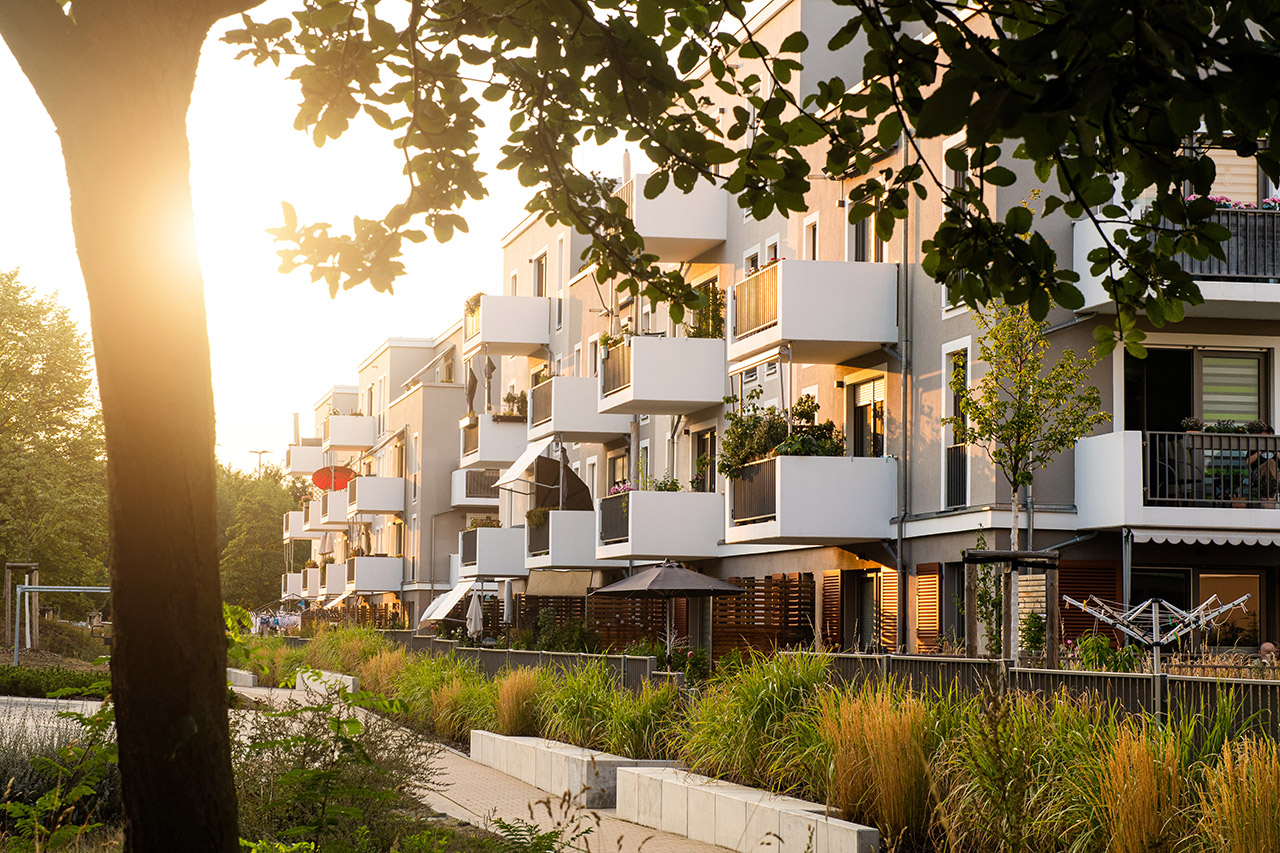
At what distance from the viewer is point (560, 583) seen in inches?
1474

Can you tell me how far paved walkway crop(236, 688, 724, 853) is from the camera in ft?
39.8

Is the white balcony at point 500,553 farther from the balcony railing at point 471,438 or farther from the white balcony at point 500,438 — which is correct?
the balcony railing at point 471,438

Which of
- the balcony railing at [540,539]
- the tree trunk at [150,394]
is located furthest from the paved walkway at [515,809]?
the balcony railing at [540,539]

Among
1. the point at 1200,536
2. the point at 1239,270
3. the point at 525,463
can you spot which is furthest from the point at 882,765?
the point at 525,463

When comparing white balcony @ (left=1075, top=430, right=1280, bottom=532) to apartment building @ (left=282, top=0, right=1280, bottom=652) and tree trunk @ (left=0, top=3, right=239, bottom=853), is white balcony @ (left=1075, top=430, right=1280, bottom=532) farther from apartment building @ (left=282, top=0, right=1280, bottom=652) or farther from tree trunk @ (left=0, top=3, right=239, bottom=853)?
tree trunk @ (left=0, top=3, right=239, bottom=853)

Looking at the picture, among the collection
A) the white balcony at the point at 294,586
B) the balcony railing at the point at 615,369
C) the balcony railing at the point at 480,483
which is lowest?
the white balcony at the point at 294,586

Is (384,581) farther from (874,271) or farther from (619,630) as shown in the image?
(874,271)

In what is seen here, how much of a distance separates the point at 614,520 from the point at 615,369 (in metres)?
3.11

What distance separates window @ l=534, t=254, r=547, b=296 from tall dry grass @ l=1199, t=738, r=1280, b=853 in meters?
36.9

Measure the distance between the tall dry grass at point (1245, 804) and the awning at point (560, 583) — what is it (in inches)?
1105

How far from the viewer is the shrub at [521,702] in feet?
63.9

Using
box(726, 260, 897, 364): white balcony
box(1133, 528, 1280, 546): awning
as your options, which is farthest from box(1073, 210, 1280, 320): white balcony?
box(726, 260, 897, 364): white balcony

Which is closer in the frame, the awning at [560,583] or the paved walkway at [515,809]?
Answer: the paved walkway at [515,809]

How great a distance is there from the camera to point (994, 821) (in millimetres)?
9102
